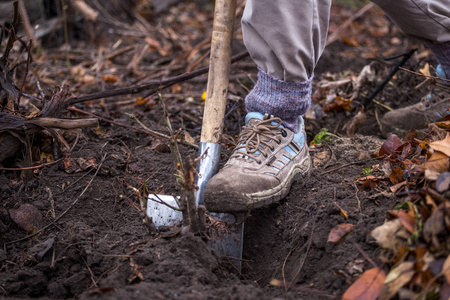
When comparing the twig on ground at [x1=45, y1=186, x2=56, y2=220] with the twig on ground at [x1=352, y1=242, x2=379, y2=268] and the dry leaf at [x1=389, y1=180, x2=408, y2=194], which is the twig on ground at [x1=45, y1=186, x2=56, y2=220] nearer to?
the twig on ground at [x1=352, y1=242, x2=379, y2=268]

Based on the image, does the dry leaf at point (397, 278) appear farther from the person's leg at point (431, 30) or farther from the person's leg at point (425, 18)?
the person's leg at point (425, 18)

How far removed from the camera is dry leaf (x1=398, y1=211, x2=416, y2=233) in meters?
1.17

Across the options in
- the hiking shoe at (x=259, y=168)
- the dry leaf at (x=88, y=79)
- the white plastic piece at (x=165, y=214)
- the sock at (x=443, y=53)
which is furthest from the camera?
the dry leaf at (x=88, y=79)

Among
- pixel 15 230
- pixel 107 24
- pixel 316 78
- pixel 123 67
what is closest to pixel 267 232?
pixel 15 230

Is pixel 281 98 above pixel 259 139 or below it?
above

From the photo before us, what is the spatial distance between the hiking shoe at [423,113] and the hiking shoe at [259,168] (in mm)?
856

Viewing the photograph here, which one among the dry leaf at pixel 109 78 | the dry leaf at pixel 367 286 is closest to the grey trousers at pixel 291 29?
the dry leaf at pixel 367 286

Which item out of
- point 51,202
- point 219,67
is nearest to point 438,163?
point 219,67

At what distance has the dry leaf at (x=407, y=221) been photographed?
46.2 inches

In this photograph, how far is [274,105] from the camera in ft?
6.04

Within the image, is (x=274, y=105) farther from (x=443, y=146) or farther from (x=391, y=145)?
(x=443, y=146)

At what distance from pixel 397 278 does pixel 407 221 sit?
0.57ft

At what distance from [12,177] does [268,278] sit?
1.31 meters

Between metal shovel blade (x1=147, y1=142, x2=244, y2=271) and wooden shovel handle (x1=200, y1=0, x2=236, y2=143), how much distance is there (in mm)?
113
